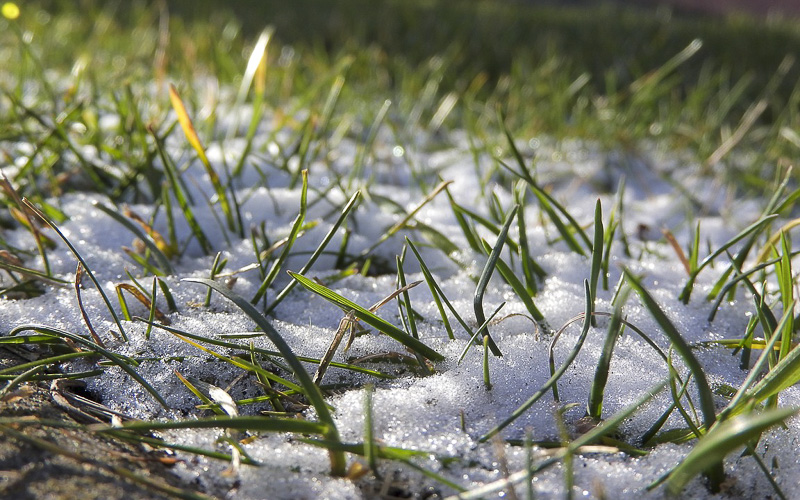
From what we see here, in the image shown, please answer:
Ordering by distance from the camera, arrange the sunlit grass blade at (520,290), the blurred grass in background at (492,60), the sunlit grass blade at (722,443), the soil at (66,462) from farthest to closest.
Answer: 1. the blurred grass in background at (492,60)
2. the sunlit grass blade at (520,290)
3. the soil at (66,462)
4. the sunlit grass blade at (722,443)

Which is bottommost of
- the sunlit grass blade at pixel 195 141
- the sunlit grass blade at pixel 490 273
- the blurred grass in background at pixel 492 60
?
the sunlit grass blade at pixel 490 273

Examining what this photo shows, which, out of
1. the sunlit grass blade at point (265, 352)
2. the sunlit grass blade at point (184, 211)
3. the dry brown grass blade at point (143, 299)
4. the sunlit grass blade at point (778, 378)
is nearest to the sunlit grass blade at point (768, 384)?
the sunlit grass blade at point (778, 378)

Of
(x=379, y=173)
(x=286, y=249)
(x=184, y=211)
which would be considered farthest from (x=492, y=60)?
(x=286, y=249)

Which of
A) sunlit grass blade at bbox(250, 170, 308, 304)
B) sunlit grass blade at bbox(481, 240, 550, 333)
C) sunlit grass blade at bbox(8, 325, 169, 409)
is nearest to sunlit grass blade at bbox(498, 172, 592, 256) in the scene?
sunlit grass blade at bbox(481, 240, 550, 333)

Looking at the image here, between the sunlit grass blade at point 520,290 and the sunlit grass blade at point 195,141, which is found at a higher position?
the sunlit grass blade at point 195,141

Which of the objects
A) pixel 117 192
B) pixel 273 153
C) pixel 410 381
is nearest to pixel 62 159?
pixel 117 192

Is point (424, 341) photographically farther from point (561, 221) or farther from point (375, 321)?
point (561, 221)

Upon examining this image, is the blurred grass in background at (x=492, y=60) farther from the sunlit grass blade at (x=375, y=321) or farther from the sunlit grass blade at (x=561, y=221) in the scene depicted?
the sunlit grass blade at (x=375, y=321)

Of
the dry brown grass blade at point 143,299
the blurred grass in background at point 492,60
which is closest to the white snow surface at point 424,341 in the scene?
the dry brown grass blade at point 143,299

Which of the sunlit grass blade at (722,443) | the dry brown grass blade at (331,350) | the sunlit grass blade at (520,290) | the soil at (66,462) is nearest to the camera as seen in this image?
the sunlit grass blade at (722,443)

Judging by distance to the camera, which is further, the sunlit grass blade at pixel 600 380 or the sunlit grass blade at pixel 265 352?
the sunlit grass blade at pixel 265 352
